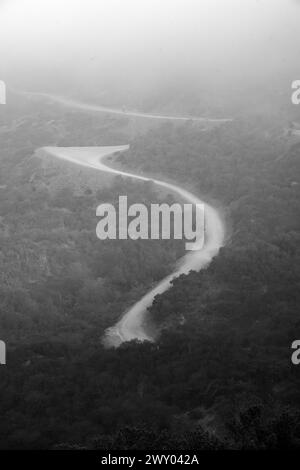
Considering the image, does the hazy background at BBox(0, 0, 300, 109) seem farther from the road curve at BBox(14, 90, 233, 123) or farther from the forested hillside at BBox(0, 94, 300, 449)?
the forested hillside at BBox(0, 94, 300, 449)

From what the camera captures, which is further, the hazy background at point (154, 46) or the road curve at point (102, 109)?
the hazy background at point (154, 46)

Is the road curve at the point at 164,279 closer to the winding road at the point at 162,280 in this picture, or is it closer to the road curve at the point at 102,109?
the winding road at the point at 162,280

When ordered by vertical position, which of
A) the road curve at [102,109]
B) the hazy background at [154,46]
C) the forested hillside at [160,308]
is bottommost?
the forested hillside at [160,308]

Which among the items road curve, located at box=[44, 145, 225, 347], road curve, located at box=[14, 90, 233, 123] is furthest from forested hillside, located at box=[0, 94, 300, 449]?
road curve, located at box=[14, 90, 233, 123]

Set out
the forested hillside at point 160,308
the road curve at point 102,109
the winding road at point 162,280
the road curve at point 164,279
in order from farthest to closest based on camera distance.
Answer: the road curve at point 102,109, the winding road at point 162,280, the road curve at point 164,279, the forested hillside at point 160,308

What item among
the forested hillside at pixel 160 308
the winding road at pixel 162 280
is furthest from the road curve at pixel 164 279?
the forested hillside at pixel 160 308

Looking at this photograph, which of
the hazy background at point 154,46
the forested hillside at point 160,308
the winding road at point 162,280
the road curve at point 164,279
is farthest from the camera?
the hazy background at point 154,46
